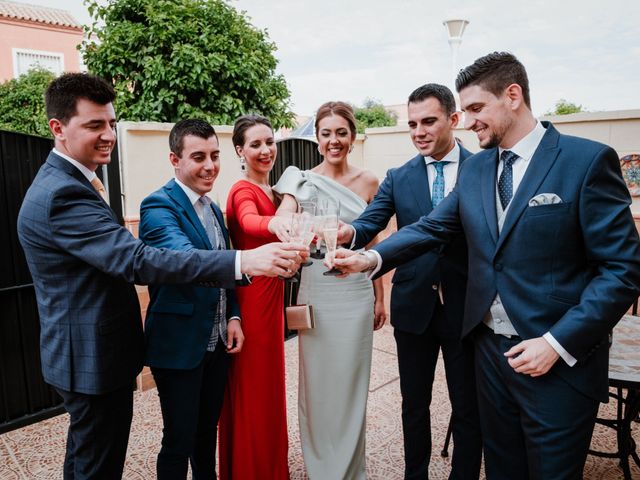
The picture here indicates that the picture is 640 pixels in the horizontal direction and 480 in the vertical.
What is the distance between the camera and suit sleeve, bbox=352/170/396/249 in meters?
Result: 2.63

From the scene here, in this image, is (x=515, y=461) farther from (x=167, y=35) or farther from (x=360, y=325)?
(x=167, y=35)

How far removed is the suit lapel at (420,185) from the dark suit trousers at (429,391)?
0.52 m

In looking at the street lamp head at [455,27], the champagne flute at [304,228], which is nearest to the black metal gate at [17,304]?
the champagne flute at [304,228]

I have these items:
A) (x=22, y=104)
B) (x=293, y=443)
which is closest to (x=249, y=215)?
(x=293, y=443)

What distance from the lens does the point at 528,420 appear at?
1739 millimetres

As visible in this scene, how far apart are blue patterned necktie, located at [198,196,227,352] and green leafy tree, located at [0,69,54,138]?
8.76 m

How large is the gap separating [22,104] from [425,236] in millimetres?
11146

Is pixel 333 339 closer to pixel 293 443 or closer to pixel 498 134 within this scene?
pixel 293 443

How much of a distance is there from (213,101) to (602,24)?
923cm

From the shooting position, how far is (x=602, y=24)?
10.4 metres

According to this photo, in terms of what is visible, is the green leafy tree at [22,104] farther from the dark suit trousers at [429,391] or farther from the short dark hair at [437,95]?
the dark suit trousers at [429,391]

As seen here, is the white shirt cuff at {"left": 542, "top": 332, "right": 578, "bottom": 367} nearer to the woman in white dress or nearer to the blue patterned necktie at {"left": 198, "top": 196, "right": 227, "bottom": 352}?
the woman in white dress

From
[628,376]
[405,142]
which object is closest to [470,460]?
[628,376]

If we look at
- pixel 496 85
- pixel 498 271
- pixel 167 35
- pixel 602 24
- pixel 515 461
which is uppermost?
pixel 602 24
